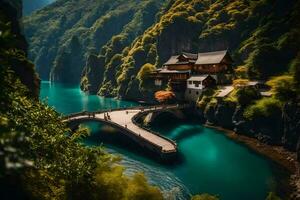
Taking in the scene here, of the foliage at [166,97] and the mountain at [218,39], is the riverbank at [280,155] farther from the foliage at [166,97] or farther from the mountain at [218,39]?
the foliage at [166,97]

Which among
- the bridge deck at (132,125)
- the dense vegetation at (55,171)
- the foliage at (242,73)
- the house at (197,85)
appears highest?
the foliage at (242,73)

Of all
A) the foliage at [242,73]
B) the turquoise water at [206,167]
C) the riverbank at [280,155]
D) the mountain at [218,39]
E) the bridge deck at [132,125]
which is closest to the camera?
the riverbank at [280,155]

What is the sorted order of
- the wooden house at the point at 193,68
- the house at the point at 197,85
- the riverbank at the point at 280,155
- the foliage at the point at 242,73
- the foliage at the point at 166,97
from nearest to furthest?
the riverbank at the point at 280,155 < the foliage at the point at 242,73 < the house at the point at 197,85 < the wooden house at the point at 193,68 < the foliage at the point at 166,97

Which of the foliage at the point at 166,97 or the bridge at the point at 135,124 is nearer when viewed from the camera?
the bridge at the point at 135,124

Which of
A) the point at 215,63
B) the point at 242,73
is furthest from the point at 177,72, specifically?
the point at 242,73

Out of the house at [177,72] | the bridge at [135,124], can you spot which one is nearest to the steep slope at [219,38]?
the house at [177,72]

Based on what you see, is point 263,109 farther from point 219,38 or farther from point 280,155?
point 219,38
